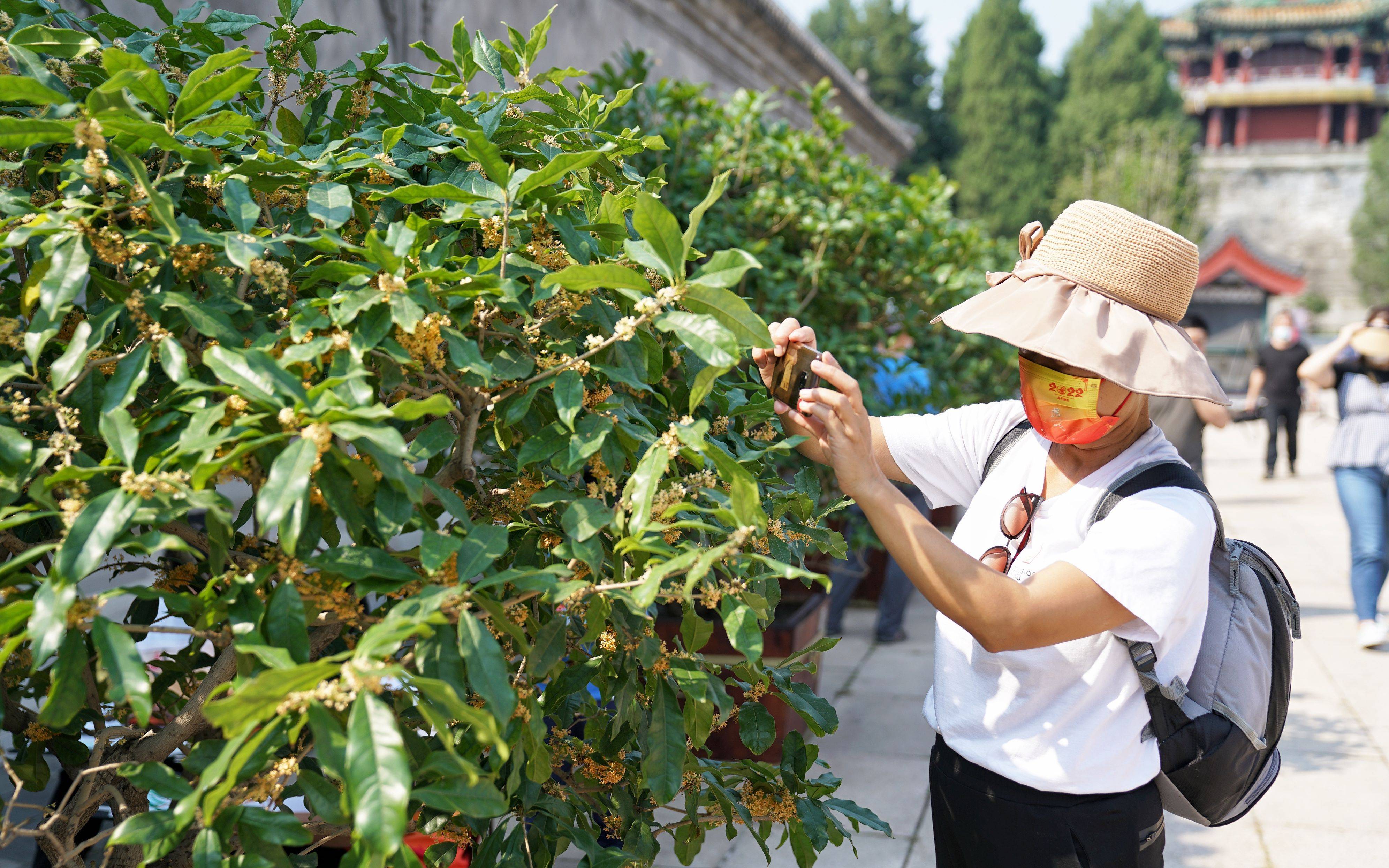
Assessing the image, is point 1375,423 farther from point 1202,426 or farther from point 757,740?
point 757,740

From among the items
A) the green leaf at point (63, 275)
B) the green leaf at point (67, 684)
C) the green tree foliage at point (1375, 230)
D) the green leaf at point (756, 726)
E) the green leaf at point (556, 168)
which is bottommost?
the green tree foliage at point (1375, 230)

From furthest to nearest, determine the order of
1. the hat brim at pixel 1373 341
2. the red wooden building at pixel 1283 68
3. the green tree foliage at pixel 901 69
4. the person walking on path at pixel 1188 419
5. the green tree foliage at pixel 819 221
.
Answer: the red wooden building at pixel 1283 68 → the green tree foliage at pixel 901 69 → the hat brim at pixel 1373 341 → the person walking on path at pixel 1188 419 → the green tree foliage at pixel 819 221

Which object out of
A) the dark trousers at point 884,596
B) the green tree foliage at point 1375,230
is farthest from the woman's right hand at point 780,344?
the green tree foliage at point 1375,230

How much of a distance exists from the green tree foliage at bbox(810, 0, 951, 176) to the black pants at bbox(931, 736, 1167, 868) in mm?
33572

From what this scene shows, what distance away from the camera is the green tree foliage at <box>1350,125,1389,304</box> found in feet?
121

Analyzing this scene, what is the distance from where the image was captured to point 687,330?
3.71 ft

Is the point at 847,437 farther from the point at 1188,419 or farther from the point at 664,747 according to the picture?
the point at 1188,419

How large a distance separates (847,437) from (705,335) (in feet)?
1.50

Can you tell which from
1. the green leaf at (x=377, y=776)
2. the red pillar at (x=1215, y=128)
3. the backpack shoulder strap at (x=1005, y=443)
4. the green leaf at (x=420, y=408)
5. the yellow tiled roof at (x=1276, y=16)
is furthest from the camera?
the red pillar at (x=1215, y=128)

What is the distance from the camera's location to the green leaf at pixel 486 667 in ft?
3.32

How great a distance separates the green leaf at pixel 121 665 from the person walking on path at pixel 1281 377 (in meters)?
11.1

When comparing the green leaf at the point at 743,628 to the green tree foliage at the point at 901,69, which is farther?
the green tree foliage at the point at 901,69

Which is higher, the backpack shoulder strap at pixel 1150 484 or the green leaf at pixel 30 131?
the green leaf at pixel 30 131

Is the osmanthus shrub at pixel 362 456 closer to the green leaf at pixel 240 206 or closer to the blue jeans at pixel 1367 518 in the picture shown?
the green leaf at pixel 240 206
